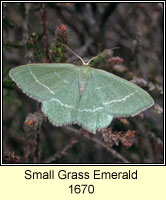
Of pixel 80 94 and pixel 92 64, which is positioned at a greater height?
pixel 92 64

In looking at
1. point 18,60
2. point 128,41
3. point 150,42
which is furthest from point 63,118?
point 150,42

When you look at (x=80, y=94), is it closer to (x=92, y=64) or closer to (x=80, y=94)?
(x=80, y=94)

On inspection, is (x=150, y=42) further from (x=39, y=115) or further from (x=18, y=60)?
(x=39, y=115)

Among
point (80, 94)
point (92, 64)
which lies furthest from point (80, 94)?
point (92, 64)

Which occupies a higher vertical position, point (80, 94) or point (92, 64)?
point (92, 64)
